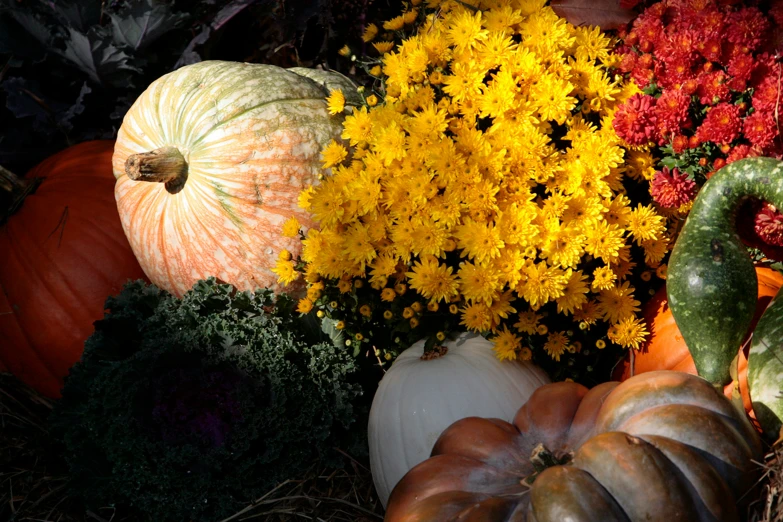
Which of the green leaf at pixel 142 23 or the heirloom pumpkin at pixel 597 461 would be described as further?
the green leaf at pixel 142 23

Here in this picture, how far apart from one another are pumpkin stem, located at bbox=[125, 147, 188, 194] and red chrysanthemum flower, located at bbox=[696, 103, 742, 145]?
66.5 inches

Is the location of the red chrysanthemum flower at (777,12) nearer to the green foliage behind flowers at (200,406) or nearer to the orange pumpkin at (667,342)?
the orange pumpkin at (667,342)

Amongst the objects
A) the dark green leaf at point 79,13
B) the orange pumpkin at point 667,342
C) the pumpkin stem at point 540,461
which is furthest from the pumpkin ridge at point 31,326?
the orange pumpkin at point 667,342

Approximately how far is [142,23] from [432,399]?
209 cm

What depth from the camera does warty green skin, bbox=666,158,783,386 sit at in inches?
73.0

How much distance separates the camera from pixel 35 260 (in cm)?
277

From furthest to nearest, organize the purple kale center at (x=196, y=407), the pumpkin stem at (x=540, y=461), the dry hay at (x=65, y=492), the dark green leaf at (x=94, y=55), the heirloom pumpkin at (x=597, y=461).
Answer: the dark green leaf at (x=94, y=55) < the dry hay at (x=65, y=492) < the purple kale center at (x=196, y=407) < the pumpkin stem at (x=540, y=461) < the heirloom pumpkin at (x=597, y=461)

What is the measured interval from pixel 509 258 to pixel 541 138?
0.35 meters

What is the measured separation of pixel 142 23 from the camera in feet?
10.1

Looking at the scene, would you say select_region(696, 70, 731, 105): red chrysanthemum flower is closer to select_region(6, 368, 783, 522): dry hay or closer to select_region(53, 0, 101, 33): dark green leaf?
select_region(6, 368, 783, 522): dry hay

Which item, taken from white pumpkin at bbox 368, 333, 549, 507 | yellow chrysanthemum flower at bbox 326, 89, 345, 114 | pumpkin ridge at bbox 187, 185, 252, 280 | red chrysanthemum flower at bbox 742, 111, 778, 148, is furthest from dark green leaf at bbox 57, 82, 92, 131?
red chrysanthemum flower at bbox 742, 111, 778, 148

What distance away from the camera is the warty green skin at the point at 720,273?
1854mm

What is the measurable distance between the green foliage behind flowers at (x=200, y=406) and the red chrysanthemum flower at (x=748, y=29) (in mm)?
1536

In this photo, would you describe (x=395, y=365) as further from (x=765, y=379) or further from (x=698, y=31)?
(x=698, y=31)
